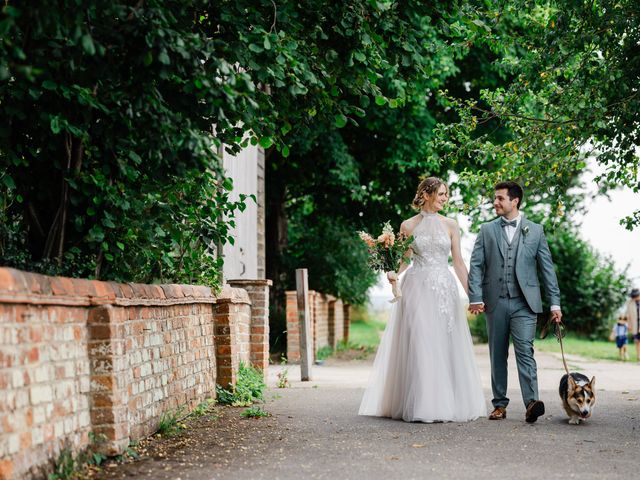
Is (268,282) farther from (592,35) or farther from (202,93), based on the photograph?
(202,93)

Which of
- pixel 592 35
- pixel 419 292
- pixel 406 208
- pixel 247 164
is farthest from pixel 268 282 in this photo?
pixel 406 208

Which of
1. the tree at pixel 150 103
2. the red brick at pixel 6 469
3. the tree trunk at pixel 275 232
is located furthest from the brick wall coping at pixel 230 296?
the tree trunk at pixel 275 232

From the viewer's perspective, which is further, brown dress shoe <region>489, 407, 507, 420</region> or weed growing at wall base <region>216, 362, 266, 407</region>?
weed growing at wall base <region>216, 362, 266, 407</region>

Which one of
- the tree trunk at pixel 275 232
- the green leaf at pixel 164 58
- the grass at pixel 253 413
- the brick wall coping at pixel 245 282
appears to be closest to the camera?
the green leaf at pixel 164 58

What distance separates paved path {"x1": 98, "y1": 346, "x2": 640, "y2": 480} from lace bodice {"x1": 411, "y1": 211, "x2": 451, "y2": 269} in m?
1.59

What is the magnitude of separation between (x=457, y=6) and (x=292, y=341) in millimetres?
12108

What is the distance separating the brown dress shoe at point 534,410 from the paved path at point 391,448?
11 cm

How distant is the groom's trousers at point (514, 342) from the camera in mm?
8625

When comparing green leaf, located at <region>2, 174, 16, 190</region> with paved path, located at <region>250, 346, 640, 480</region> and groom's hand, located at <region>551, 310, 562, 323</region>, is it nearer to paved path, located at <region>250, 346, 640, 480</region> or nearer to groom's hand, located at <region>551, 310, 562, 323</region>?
paved path, located at <region>250, 346, 640, 480</region>

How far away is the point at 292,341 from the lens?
1936cm

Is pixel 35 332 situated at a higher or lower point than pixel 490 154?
lower

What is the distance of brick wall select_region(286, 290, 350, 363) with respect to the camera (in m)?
19.3

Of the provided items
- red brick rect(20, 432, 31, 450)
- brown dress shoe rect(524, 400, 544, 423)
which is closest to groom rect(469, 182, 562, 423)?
brown dress shoe rect(524, 400, 544, 423)

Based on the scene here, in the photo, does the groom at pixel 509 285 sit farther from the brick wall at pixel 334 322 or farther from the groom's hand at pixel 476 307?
the brick wall at pixel 334 322
